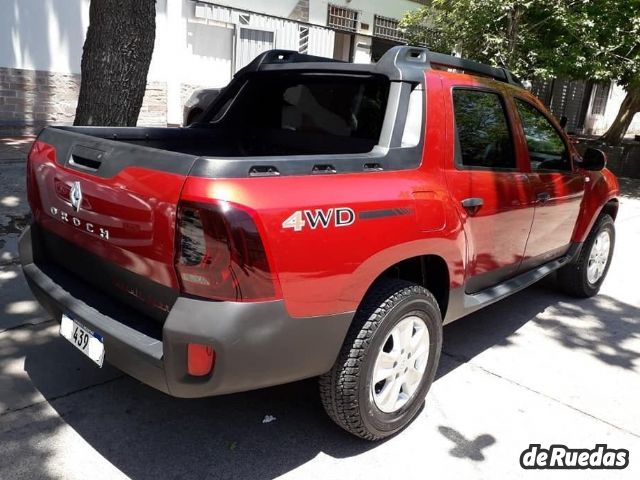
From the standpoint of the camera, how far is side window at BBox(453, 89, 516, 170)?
3.29 m

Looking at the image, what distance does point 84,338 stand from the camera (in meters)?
2.58

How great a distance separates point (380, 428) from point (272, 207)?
1.28m

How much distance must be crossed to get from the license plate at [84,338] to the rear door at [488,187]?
1.90 metres

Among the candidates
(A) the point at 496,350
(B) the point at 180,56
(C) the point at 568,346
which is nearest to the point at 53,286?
(A) the point at 496,350

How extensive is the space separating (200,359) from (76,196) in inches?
39.4

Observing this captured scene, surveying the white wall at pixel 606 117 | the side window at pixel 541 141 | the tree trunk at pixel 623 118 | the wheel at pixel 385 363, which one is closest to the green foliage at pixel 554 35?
the tree trunk at pixel 623 118

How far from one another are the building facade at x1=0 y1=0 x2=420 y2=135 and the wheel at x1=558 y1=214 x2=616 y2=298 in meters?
8.86

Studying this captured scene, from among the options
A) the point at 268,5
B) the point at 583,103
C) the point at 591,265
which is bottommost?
the point at 591,265

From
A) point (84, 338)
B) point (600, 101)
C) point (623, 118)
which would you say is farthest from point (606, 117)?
point (84, 338)

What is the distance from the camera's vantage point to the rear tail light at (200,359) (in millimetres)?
2195

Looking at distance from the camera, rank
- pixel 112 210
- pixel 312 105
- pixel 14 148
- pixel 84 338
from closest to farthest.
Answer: pixel 112 210 → pixel 84 338 → pixel 312 105 → pixel 14 148

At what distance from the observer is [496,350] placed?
4.05 metres

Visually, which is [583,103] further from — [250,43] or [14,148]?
[14,148]

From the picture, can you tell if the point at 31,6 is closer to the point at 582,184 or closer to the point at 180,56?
the point at 180,56
